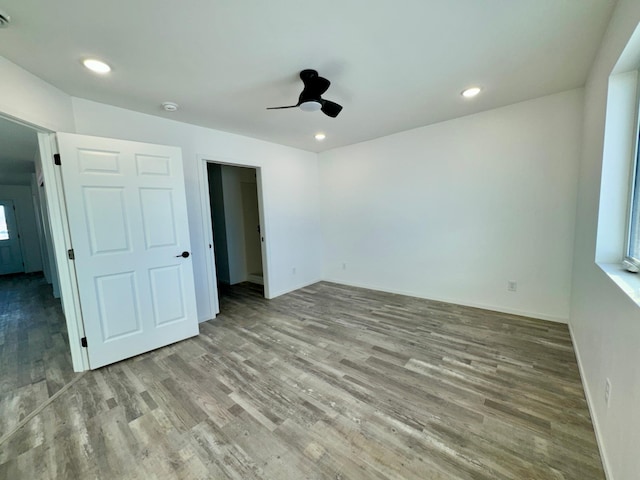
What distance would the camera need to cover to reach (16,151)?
3434 millimetres

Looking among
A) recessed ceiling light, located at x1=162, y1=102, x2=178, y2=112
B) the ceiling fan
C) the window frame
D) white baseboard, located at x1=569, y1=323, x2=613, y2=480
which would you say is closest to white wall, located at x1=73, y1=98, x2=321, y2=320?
recessed ceiling light, located at x1=162, y1=102, x2=178, y2=112

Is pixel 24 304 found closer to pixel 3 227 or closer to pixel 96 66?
pixel 3 227

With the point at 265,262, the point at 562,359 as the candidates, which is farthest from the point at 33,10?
the point at 562,359

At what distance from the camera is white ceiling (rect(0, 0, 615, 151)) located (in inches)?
55.8

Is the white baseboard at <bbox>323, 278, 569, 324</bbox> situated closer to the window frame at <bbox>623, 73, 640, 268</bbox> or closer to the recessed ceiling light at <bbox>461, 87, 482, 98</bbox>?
the window frame at <bbox>623, 73, 640, 268</bbox>

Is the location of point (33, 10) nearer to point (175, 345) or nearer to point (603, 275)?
point (175, 345)

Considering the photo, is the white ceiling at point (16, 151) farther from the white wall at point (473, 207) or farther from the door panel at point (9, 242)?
the white wall at point (473, 207)

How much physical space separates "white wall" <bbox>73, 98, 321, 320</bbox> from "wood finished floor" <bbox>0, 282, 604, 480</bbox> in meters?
1.35

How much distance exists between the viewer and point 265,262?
412cm

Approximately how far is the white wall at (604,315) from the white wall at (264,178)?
3606 millimetres

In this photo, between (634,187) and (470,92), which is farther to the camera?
(470,92)

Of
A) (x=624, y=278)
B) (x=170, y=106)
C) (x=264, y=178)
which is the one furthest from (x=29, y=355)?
(x=624, y=278)

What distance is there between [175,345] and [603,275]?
365 cm

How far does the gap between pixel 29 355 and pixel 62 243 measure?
56.2 inches
